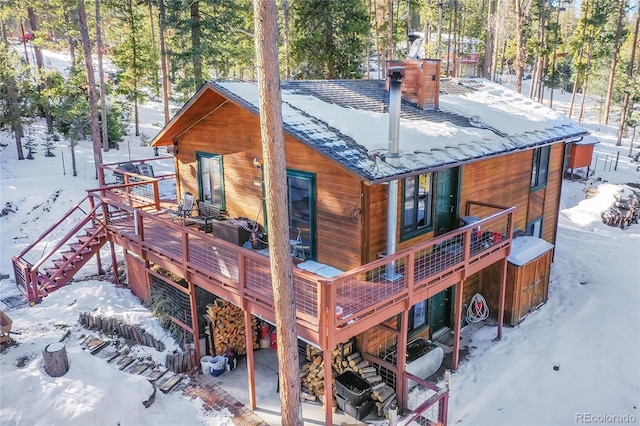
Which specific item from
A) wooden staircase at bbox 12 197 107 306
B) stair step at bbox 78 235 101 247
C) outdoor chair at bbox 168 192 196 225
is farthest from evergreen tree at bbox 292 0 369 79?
stair step at bbox 78 235 101 247

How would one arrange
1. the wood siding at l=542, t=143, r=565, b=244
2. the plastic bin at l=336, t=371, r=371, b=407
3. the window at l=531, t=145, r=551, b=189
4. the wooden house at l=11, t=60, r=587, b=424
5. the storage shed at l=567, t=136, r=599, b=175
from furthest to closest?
the storage shed at l=567, t=136, r=599, b=175 → the wood siding at l=542, t=143, r=565, b=244 → the window at l=531, t=145, r=551, b=189 → the plastic bin at l=336, t=371, r=371, b=407 → the wooden house at l=11, t=60, r=587, b=424

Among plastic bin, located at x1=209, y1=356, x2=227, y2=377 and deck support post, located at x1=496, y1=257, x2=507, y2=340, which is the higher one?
deck support post, located at x1=496, y1=257, x2=507, y2=340

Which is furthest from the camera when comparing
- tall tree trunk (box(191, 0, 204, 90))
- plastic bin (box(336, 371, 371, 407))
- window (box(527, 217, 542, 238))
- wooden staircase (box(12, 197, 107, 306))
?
tall tree trunk (box(191, 0, 204, 90))

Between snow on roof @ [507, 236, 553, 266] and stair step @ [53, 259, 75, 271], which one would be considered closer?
snow on roof @ [507, 236, 553, 266]

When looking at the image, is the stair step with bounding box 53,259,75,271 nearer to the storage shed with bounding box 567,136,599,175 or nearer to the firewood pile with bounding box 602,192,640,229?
the firewood pile with bounding box 602,192,640,229

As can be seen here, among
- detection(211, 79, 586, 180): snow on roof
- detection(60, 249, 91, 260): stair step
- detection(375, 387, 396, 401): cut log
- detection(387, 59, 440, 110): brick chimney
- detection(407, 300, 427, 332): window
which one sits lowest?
detection(375, 387, 396, 401): cut log

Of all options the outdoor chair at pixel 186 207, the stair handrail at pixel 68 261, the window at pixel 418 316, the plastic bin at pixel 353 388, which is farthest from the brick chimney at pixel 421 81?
the stair handrail at pixel 68 261

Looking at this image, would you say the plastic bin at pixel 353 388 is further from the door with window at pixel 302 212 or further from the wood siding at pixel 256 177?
the door with window at pixel 302 212
